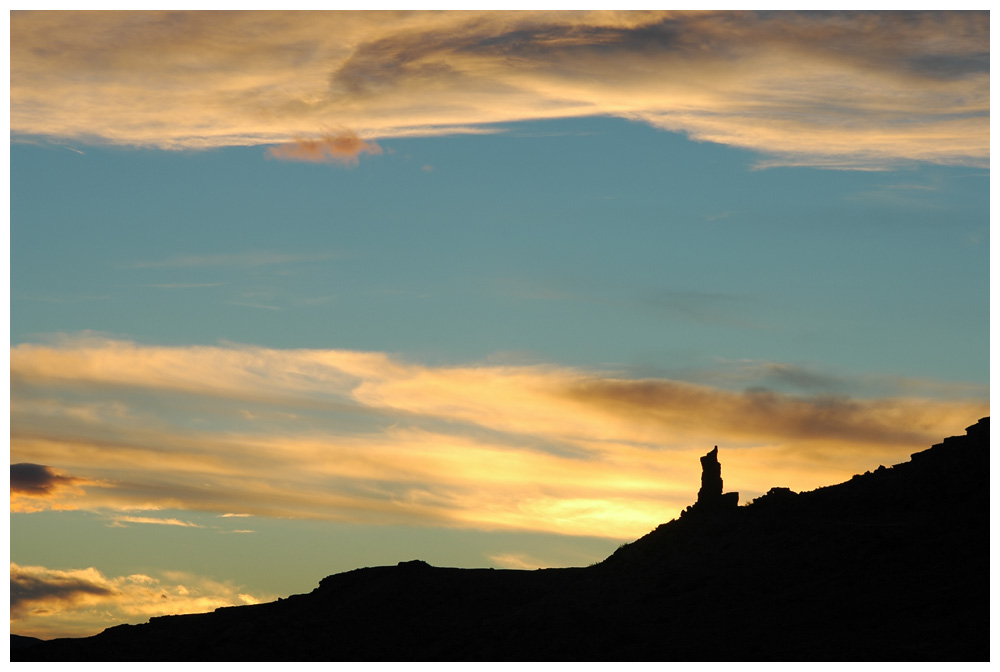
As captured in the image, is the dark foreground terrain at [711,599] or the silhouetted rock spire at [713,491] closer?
the dark foreground terrain at [711,599]

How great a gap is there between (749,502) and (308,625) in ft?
103

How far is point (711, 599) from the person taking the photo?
68.1 m

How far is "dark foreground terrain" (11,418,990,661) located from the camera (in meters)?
58.2

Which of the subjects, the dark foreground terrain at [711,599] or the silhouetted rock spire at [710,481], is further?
the silhouetted rock spire at [710,481]

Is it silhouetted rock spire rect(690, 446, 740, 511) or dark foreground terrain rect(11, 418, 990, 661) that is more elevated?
silhouetted rock spire rect(690, 446, 740, 511)

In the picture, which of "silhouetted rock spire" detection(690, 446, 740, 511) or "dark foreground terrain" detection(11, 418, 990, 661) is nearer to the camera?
"dark foreground terrain" detection(11, 418, 990, 661)

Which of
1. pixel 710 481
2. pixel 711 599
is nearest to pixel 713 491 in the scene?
pixel 710 481

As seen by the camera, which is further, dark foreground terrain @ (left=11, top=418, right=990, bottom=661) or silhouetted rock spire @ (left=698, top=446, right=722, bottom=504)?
silhouetted rock spire @ (left=698, top=446, right=722, bottom=504)

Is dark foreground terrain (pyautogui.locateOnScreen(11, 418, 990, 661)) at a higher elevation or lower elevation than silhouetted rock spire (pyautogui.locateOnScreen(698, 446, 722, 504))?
lower

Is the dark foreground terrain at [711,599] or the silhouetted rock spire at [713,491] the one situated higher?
the silhouetted rock spire at [713,491]

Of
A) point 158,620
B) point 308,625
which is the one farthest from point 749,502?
point 158,620

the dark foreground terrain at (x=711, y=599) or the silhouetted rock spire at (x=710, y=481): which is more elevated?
the silhouetted rock spire at (x=710, y=481)

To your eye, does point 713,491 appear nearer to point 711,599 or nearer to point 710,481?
point 710,481

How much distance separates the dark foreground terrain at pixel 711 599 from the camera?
5816cm
